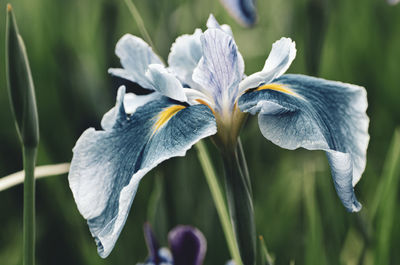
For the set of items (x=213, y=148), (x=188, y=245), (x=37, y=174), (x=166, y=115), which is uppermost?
(x=166, y=115)

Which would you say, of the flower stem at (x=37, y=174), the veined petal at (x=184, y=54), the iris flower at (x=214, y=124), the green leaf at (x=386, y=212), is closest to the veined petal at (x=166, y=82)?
the iris flower at (x=214, y=124)

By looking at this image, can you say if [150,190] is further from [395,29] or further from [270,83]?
[395,29]

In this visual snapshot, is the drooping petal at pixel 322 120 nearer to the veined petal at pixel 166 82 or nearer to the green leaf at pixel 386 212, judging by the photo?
the veined petal at pixel 166 82

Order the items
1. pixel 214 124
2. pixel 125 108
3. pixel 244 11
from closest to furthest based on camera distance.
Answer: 1. pixel 214 124
2. pixel 125 108
3. pixel 244 11

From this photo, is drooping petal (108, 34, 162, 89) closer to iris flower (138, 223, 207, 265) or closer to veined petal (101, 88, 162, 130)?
veined petal (101, 88, 162, 130)

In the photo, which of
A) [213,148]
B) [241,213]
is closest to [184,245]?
[241,213]

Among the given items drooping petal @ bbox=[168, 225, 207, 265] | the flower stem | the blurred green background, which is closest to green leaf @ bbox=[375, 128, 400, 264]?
the blurred green background

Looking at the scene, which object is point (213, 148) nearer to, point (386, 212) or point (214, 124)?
point (386, 212)
